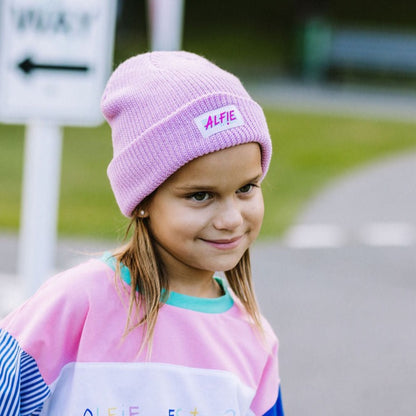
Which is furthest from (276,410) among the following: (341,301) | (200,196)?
(341,301)

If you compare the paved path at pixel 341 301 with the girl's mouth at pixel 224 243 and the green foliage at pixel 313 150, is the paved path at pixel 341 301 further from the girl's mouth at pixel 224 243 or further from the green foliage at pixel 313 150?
the girl's mouth at pixel 224 243

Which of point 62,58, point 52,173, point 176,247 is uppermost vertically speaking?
point 176,247

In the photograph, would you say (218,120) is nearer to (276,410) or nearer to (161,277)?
(161,277)

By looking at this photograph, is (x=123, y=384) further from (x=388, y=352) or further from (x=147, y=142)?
(x=388, y=352)

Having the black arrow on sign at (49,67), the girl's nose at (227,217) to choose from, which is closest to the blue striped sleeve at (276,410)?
the girl's nose at (227,217)

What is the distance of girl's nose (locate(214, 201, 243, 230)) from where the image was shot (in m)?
2.01

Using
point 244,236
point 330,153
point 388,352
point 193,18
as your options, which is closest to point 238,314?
point 244,236

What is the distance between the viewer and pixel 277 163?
1112cm

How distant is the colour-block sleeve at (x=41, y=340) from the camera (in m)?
1.90

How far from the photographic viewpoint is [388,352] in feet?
17.8

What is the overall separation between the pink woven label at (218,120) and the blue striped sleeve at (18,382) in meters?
0.60

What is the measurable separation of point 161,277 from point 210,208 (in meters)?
0.22

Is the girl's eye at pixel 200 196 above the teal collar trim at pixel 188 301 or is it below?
above

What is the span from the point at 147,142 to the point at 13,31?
99.0 inches
